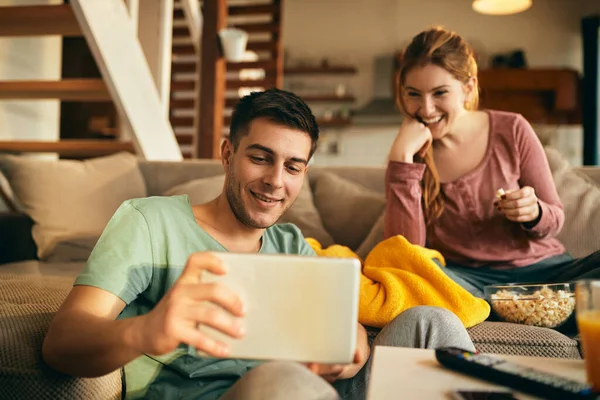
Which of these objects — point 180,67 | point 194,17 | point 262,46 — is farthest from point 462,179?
point 180,67

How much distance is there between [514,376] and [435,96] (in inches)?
44.4

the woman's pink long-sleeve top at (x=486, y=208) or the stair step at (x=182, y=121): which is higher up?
the stair step at (x=182, y=121)

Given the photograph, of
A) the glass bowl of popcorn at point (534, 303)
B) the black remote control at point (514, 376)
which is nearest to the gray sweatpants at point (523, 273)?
the glass bowl of popcorn at point (534, 303)

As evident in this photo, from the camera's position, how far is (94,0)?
2510 millimetres

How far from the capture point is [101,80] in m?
2.67

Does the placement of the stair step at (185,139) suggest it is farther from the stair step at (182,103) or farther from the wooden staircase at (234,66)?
the stair step at (182,103)

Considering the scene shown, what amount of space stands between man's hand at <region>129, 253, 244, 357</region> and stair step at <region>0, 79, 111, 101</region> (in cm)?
225

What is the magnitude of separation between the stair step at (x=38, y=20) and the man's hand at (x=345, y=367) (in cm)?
213

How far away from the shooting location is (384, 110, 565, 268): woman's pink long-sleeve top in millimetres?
1639

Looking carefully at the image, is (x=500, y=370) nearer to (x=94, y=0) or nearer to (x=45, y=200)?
(x=45, y=200)

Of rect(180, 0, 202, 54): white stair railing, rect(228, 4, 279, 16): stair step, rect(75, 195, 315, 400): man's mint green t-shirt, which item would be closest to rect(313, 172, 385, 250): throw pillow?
rect(75, 195, 315, 400): man's mint green t-shirt

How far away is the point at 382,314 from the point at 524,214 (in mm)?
495

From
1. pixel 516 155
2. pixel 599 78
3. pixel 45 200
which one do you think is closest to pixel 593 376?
pixel 516 155

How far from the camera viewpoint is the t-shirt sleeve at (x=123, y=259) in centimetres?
83
